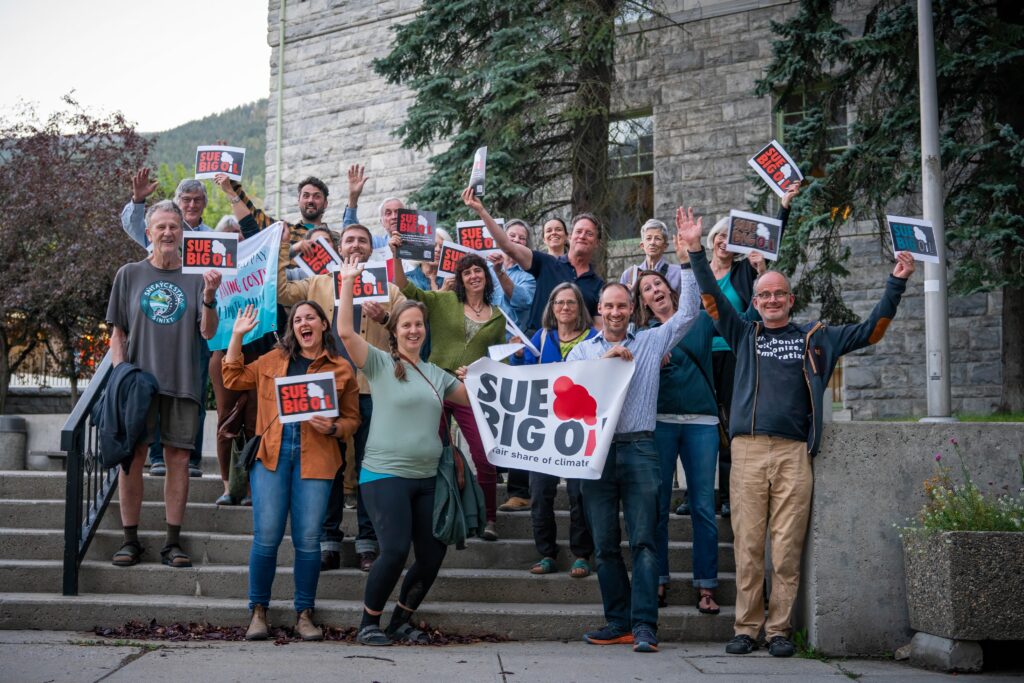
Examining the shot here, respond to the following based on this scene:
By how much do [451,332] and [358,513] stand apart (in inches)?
56.1

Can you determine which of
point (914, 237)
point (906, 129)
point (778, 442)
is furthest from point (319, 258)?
point (906, 129)

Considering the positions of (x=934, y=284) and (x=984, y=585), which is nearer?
(x=984, y=585)

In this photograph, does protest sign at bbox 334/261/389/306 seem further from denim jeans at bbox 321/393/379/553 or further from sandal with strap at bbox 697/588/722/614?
sandal with strap at bbox 697/588/722/614

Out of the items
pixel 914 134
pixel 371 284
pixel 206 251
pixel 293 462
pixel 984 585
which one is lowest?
pixel 984 585

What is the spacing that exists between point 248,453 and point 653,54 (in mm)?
10609

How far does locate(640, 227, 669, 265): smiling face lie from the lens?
7.75 meters

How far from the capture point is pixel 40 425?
1313cm

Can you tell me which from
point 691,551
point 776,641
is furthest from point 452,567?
point 776,641

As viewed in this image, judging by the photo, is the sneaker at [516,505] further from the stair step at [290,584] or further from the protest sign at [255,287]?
the protest sign at [255,287]

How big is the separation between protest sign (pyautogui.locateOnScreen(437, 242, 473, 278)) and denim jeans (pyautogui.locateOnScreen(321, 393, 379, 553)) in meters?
1.14

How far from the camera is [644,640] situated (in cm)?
595

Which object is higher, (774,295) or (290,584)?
(774,295)

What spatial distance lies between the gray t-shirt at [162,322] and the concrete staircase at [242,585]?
1.11m

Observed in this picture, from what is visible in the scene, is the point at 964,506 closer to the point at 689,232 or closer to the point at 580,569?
the point at 689,232
